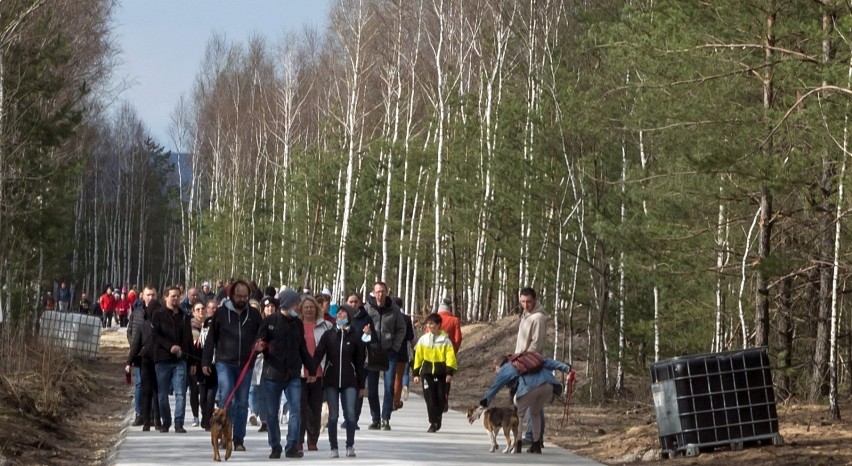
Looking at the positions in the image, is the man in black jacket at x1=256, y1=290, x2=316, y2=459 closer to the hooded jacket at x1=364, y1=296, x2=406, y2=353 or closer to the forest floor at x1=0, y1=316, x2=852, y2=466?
the forest floor at x1=0, y1=316, x2=852, y2=466

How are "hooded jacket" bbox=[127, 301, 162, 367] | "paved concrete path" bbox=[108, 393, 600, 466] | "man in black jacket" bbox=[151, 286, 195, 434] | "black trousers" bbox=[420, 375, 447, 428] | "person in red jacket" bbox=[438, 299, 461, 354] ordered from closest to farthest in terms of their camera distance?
1. "paved concrete path" bbox=[108, 393, 600, 466]
2. "man in black jacket" bbox=[151, 286, 195, 434]
3. "hooded jacket" bbox=[127, 301, 162, 367]
4. "black trousers" bbox=[420, 375, 447, 428]
5. "person in red jacket" bbox=[438, 299, 461, 354]

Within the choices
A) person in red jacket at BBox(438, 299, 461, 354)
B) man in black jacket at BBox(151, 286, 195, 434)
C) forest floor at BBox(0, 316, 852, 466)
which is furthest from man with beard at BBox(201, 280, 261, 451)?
person in red jacket at BBox(438, 299, 461, 354)

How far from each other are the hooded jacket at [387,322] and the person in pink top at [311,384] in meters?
3.49

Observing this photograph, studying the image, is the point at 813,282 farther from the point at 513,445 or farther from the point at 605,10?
the point at 605,10

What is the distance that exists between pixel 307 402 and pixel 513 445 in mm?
2382

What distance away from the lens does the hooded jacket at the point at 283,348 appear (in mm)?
15961

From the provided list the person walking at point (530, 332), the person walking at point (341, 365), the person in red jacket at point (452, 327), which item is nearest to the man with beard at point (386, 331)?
the person in red jacket at point (452, 327)

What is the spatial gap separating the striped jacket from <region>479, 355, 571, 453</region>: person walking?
7.61ft

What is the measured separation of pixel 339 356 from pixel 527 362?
80.7 inches

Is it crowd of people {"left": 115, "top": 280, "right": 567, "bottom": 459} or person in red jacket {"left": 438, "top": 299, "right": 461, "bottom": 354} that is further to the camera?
person in red jacket {"left": 438, "top": 299, "right": 461, "bottom": 354}

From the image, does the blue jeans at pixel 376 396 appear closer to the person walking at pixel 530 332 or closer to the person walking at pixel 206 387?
the person walking at pixel 206 387

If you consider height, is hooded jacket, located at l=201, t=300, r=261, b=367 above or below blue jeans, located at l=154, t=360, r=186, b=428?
above

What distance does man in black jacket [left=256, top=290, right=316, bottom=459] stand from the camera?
15945mm

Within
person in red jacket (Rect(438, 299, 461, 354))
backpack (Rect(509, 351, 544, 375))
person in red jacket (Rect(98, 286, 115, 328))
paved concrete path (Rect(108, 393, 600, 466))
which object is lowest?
paved concrete path (Rect(108, 393, 600, 466))
